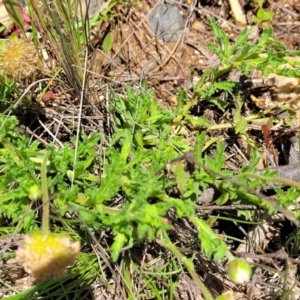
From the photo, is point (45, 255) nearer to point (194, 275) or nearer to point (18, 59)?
point (194, 275)

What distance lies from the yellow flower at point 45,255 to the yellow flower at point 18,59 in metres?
0.78

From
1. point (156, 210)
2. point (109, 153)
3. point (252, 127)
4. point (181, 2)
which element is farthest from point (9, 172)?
point (181, 2)

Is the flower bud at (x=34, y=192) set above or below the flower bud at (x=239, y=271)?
Result: above

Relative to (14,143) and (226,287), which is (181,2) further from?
(226,287)

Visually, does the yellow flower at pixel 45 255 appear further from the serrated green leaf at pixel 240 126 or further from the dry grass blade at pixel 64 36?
the serrated green leaf at pixel 240 126

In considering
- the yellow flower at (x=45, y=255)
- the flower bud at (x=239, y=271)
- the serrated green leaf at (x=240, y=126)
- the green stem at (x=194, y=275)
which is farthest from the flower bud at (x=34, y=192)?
the serrated green leaf at (x=240, y=126)

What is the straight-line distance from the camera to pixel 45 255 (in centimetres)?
166

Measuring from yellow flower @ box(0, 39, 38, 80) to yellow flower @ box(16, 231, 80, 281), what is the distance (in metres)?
0.78

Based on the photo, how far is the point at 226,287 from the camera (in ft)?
7.76

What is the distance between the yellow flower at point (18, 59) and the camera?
2.18 meters

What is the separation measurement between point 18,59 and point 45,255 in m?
0.89

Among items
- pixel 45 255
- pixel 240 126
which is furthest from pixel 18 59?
pixel 240 126

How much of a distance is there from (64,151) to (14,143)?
25cm

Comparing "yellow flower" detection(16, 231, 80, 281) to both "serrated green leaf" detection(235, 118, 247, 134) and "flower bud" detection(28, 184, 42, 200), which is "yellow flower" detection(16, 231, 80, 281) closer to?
"flower bud" detection(28, 184, 42, 200)
